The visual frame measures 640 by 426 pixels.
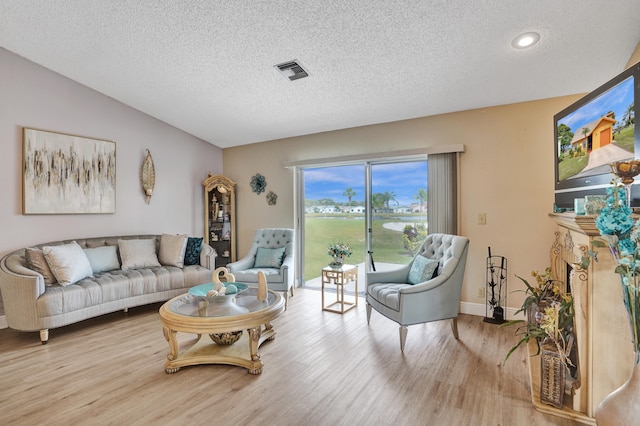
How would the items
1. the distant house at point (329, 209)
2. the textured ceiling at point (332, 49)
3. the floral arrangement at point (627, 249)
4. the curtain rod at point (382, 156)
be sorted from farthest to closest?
the distant house at point (329, 209) → the curtain rod at point (382, 156) → the textured ceiling at point (332, 49) → the floral arrangement at point (627, 249)

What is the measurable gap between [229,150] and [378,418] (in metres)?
4.93

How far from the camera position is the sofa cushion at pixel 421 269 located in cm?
302

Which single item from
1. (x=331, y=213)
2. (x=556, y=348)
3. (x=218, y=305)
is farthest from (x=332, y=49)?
(x=556, y=348)

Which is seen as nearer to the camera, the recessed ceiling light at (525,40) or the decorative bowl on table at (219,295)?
the recessed ceiling light at (525,40)

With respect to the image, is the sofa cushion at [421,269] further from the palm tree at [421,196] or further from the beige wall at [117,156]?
the beige wall at [117,156]

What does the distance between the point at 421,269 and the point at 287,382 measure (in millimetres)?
1665

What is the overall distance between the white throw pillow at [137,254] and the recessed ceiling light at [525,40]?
14.8 feet

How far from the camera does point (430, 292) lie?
2.77 metres

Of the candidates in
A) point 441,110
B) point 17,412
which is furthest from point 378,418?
point 441,110

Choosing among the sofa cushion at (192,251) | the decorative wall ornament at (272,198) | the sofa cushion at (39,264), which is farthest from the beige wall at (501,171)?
the sofa cushion at (39,264)

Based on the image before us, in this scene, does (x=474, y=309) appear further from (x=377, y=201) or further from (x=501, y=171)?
(x=377, y=201)

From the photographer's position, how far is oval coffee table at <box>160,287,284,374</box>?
7.48 feet

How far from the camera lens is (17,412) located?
1.92m

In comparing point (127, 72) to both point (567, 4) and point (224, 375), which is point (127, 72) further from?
point (567, 4)
